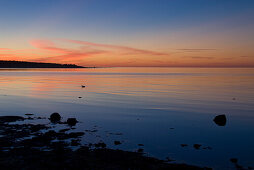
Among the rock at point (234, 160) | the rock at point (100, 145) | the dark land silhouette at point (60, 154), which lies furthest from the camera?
the rock at point (100, 145)

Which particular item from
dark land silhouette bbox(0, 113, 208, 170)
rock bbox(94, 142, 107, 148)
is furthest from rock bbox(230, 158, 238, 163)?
rock bbox(94, 142, 107, 148)

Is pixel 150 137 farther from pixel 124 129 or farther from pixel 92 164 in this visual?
pixel 92 164

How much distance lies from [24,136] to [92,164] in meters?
6.87

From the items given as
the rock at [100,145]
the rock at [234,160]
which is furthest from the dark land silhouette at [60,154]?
the rock at [234,160]

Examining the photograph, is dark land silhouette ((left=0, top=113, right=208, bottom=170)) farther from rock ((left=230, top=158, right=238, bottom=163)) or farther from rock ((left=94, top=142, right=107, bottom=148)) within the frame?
rock ((left=230, top=158, right=238, bottom=163))

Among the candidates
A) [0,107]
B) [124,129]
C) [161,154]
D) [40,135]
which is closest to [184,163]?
[161,154]

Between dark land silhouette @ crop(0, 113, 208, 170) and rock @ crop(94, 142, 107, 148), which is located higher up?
dark land silhouette @ crop(0, 113, 208, 170)

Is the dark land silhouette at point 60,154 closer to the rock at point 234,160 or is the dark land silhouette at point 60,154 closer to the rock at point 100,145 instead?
the rock at point 100,145

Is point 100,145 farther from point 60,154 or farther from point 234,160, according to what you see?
point 234,160

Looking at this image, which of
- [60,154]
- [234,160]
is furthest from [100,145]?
[234,160]

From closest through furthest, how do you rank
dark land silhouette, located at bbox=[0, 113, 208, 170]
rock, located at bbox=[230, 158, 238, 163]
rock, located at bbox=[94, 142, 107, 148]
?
dark land silhouette, located at bbox=[0, 113, 208, 170]
rock, located at bbox=[230, 158, 238, 163]
rock, located at bbox=[94, 142, 107, 148]

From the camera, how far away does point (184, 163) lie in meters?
12.3

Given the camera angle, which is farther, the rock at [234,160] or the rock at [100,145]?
the rock at [100,145]

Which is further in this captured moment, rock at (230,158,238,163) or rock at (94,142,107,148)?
rock at (94,142,107,148)
